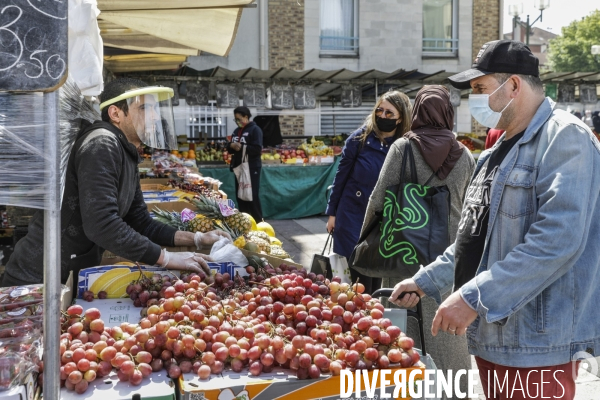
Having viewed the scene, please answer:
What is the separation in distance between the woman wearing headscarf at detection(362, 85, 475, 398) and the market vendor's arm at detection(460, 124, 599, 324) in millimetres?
1552

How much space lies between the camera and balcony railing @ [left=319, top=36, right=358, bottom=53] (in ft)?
59.2

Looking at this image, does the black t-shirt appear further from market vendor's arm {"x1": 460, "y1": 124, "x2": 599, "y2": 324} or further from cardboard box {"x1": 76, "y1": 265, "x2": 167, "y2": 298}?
cardboard box {"x1": 76, "y1": 265, "x2": 167, "y2": 298}

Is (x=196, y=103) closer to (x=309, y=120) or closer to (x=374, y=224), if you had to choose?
(x=309, y=120)

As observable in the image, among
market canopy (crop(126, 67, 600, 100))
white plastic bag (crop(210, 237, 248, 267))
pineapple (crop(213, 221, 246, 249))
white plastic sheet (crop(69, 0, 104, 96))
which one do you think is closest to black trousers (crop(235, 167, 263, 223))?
market canopy (crop(126, 67, 600, 100))

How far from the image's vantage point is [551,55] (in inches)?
2295

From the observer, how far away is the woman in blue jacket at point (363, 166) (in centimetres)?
473

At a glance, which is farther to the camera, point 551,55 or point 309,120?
point 551,55

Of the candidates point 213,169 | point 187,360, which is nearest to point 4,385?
point 187,360

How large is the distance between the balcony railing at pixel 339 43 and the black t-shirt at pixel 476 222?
631 inches

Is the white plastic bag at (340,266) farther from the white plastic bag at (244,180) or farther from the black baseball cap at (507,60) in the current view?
the white plastic bag at (244,180)

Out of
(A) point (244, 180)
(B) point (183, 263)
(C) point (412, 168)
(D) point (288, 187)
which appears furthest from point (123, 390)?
(D) point (288, 187)

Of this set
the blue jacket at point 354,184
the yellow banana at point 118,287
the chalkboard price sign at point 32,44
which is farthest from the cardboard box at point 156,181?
the chalkboard price sign at point 32,44

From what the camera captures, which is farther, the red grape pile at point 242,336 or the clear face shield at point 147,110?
the clear face shield at point 147,110

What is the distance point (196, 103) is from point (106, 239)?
32.1ft
